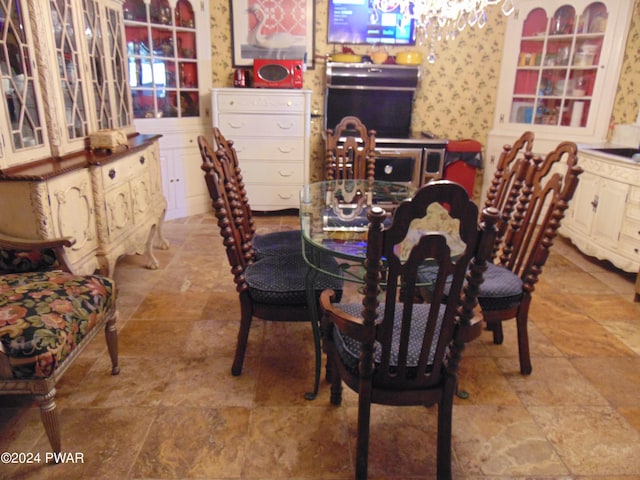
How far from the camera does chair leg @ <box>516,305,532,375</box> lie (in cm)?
206

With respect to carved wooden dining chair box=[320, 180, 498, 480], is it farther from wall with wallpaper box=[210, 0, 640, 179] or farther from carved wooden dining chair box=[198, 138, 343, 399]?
wall with wallpaper box=[210, 0, 640, 179]

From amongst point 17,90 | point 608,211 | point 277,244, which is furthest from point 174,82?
point 608,211

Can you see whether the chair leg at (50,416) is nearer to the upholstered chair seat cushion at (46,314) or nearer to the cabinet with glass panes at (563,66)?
the upholstered chair seat cushion at (46,314)

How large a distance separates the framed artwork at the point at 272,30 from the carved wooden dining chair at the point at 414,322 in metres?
3.47

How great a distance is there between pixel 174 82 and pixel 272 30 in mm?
1052

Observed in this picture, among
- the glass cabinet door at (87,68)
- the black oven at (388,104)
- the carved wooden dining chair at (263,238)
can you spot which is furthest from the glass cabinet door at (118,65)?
the black oven at (388,104)

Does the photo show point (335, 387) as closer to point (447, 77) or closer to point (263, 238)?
point (263, 238)

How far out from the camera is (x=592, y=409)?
192cm

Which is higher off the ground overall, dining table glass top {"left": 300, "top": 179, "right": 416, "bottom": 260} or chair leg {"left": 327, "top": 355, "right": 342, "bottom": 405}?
dining table glass top {"left": 300, "top": 179, "right": 416, "bottom": 260}

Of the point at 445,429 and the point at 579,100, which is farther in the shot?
the point at 579,100

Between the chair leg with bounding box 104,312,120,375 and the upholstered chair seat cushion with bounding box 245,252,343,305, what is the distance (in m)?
0.61

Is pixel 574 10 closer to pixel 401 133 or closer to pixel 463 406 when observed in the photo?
pixel 401 133

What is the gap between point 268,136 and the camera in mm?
4309

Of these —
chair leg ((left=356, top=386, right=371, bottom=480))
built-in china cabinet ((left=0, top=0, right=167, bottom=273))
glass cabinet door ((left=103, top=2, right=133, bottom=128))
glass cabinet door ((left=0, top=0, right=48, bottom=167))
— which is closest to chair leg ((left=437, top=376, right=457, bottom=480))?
chair leg ((left=356, top=386, right=371, bottom=480))
